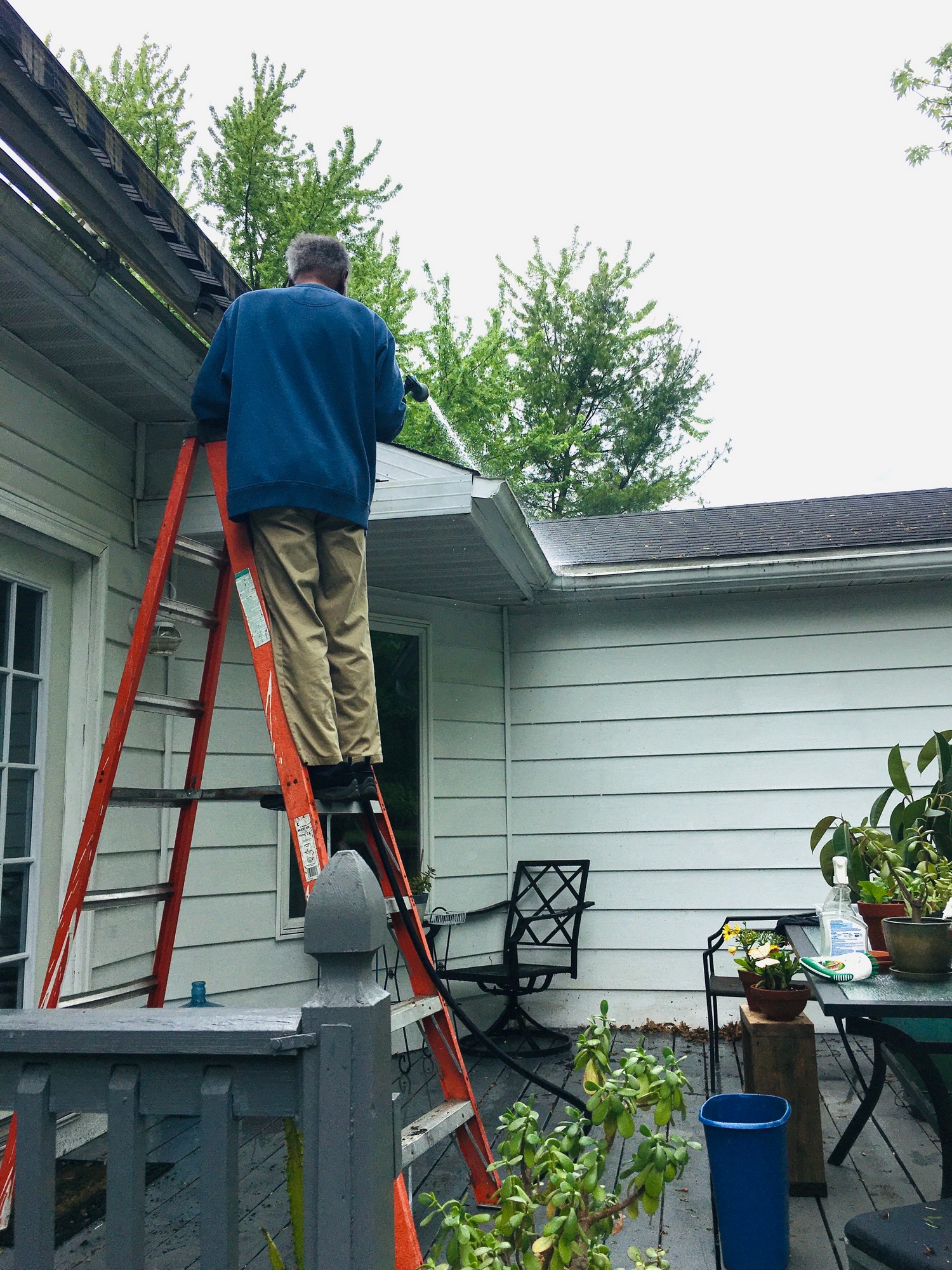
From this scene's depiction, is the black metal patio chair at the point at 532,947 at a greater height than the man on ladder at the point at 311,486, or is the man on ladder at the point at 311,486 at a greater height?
the man on ladder at the point at 311,486

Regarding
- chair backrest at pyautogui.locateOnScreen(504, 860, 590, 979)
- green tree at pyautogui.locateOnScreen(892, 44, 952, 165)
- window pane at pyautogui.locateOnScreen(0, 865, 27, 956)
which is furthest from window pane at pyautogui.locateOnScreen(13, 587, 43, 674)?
green tree at pyautogui.locateOnScreen(892, 44, 952, 165)

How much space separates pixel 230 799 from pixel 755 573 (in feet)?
10.7

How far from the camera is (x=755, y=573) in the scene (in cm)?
494

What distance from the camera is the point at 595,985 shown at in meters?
5.05

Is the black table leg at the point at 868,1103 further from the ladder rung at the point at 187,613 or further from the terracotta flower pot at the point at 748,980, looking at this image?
the ladder rung at the point at 187,613

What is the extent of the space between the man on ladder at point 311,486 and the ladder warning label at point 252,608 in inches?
1.0

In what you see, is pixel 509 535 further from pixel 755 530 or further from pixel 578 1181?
pixel 578 1181

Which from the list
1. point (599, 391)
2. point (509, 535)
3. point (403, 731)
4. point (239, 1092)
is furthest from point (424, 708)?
point (599, 391)

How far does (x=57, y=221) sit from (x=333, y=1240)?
8.24 ft

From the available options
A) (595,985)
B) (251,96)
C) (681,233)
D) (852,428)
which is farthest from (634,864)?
(852,428)

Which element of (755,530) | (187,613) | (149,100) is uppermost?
(149,100)

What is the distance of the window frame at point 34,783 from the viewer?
293 cm

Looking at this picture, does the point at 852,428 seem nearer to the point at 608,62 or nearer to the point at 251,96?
the point at 608,62

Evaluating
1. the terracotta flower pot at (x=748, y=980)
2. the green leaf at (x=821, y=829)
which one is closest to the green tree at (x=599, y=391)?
the green leaf at (x=821, y=829)
